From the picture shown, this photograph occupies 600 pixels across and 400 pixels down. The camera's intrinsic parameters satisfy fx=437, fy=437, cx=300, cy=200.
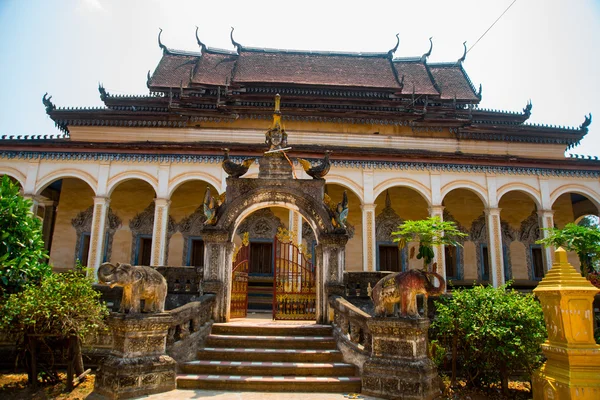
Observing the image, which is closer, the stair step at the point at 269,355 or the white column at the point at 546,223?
the stair step at the point at 269,355

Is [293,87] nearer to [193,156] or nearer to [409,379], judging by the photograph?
[193,156]

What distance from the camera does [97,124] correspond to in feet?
60.5

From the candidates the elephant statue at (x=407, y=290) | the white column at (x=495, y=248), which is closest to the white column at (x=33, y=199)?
the elephant statue at (x=407, y=290)

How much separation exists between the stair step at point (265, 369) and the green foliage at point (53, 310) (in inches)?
68.3

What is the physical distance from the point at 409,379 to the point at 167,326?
3366 millimetres

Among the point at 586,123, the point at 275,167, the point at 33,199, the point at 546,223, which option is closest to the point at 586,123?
the point at 586,123

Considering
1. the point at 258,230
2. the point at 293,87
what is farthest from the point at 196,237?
the point at 293,87

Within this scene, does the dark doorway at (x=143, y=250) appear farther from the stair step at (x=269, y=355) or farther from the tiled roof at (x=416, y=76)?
the tiled roof at (x=416, y=76)

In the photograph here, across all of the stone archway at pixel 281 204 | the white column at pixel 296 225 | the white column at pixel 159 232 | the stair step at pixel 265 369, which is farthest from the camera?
the white column at pixel 159 232

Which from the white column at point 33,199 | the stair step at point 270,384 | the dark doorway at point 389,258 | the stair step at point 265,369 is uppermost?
the white column at point 33,199

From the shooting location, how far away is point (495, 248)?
15.6 meters

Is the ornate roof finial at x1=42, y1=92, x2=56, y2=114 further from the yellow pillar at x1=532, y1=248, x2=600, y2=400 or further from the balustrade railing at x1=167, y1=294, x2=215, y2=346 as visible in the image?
the yellow pillar at x1=532, y1=248, x2=600, y2=400

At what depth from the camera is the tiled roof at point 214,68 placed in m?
20.7

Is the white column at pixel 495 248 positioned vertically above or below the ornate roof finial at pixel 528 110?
below
